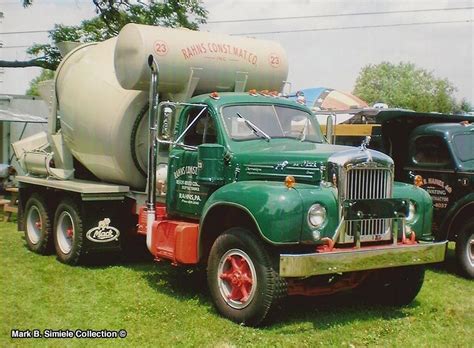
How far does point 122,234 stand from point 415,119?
16.5 feet

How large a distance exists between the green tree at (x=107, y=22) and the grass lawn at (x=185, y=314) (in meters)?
10.2

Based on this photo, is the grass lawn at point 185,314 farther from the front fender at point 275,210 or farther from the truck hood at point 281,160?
the truck hood at point 281,160

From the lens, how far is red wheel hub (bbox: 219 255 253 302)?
21.2ft

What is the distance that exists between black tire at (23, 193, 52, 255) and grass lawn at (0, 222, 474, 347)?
3.98 feet

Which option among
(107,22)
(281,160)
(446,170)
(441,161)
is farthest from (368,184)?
(107,22)

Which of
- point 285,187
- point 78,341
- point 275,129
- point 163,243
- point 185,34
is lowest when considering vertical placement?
point 78,341

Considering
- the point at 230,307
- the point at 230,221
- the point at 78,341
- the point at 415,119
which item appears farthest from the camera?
the point at 415,119

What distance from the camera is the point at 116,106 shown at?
30.1 ft

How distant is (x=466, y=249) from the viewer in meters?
9.47

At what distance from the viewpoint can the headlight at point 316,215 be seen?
6.15 m

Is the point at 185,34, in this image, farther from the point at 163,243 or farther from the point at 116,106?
the point at 163,243

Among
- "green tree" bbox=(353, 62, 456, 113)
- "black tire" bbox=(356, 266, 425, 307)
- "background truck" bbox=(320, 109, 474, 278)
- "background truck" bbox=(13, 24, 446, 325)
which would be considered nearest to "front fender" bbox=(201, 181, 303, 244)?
"background truck" bbox=(13, 24, 446, 325)

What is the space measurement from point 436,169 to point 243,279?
4711 mm

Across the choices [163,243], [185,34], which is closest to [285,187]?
[163,243]
